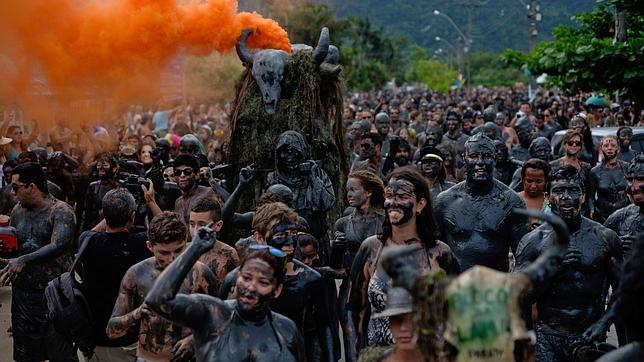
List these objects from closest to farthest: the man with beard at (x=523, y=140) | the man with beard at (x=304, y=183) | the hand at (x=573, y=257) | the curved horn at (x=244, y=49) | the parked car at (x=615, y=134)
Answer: the hand at (x=573, y=257) → the man with beard at (x=304, y=183) → the curved horn at (x=244, y=49) → the man with beard at (x=523, y=140) → the parked car at (x=615, y=134)

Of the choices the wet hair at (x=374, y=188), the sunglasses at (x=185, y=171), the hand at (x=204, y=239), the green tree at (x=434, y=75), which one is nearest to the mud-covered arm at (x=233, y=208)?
the sunglasses at (x=185, y=171)

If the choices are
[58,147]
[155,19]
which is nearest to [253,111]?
[155,19]

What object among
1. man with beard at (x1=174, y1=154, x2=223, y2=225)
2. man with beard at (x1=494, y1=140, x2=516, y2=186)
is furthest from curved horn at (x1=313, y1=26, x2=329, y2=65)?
man with beard at (x1=494, y1=140, x2=516, y2=186)

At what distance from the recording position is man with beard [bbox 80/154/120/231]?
1001 centimetres

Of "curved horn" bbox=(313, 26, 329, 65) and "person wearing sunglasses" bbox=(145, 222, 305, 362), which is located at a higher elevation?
"curved horn" bbox=(313, 26, 329, 65)

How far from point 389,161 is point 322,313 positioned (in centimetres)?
560

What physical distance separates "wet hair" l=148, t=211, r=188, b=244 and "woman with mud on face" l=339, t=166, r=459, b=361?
3.39 ft

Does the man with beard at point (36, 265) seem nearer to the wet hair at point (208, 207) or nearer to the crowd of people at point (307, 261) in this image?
the crowd of people at point (307, 261)

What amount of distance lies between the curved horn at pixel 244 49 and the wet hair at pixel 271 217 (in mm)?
4309

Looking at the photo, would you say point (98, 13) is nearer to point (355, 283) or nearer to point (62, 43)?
point (62, 43)

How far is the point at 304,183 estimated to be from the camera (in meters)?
8.63

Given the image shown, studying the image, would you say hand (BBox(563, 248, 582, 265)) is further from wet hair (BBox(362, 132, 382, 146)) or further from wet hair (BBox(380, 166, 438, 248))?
wet hair (BBox(362, 132, 382, 146))

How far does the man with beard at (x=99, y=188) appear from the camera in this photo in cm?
1001

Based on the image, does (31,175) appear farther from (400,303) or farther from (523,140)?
(523,140)
